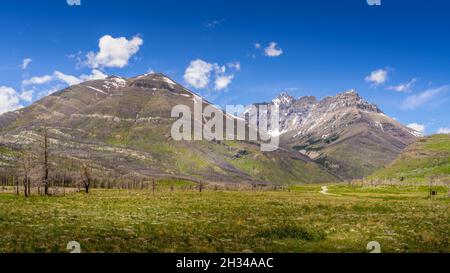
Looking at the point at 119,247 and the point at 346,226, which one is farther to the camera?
the point at 346,226

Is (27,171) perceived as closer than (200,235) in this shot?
No

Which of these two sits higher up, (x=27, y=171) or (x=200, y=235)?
(x=27, y=171)

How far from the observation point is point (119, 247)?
26.8 m

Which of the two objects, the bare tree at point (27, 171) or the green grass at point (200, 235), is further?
the bare tree at point (27, 171)

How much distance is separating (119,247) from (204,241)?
635 cm

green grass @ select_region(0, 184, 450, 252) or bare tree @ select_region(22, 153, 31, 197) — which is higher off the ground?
bare tree @ select_region(22, 153, 31, 197)

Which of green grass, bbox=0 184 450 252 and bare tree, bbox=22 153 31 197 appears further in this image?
bare tree, bbox=22 153 31 197

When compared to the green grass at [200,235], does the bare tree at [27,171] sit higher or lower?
Answer: higher
